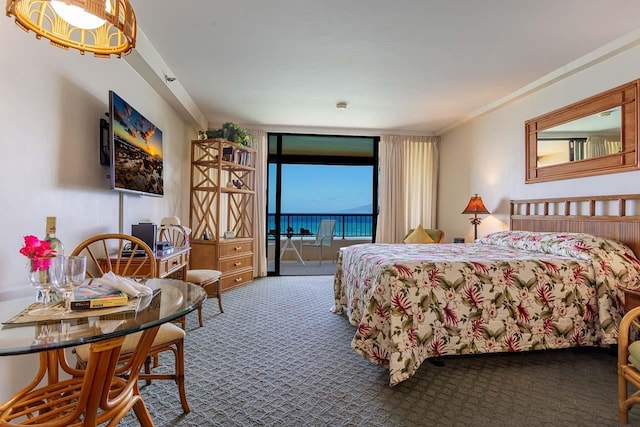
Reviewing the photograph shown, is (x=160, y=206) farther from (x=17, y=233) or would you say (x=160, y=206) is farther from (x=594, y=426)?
(x=594, y=426)

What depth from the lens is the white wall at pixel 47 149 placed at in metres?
1.66

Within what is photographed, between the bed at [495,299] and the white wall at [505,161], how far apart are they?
0.63 meters

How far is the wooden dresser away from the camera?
4.43m

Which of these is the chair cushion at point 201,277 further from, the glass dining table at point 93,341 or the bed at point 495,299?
the glass dining table at point 93,341

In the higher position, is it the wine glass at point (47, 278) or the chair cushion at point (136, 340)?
the wine glass at point (47, 278)

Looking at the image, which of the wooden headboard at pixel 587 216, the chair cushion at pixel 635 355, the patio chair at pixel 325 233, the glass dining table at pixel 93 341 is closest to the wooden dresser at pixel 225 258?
the patio chair at pixel 325 233

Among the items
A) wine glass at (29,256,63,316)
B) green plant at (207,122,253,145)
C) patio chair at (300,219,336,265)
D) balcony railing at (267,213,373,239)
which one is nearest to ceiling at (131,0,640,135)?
green plant at (207,122,253,145)

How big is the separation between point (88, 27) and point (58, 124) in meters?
1.13

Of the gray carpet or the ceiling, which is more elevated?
the ceiling

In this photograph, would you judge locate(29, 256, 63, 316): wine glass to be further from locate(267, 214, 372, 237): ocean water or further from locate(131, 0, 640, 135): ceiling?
locate(267, 214, 372, 237): ocean water

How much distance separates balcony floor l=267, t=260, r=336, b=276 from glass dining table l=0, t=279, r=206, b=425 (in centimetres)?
472

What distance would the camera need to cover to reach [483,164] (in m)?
4.74

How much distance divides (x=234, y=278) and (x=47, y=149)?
3086mm

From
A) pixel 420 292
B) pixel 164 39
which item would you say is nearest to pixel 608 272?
pixel 420 292
